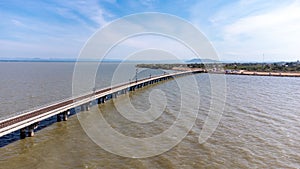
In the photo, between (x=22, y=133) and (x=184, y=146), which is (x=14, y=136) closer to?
(x=22, y=133)

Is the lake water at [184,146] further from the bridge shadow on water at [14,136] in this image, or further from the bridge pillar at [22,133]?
the bridge pillar at [22,133]

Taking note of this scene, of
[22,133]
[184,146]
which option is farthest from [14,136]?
[184,146]

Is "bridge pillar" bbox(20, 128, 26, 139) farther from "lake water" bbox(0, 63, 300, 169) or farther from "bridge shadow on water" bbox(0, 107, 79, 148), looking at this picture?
"lake water" bbox(0, 63, 300, 169)

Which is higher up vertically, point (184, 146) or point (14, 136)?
point (14, 136)

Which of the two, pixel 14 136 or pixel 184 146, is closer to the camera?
pixel 184 146

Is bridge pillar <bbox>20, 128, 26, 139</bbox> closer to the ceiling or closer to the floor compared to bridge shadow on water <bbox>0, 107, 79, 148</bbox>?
closer to the ceiling

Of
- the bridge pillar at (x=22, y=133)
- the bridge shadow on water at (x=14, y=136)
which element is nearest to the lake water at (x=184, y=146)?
the bridge shadow on water at (x=14, y=136)

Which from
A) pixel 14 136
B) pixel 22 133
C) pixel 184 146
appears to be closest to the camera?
pixel 184 146

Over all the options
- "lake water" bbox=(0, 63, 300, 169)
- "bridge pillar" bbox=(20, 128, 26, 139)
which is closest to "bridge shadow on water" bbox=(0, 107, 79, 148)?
"bridge pillar" bbox=(20, 128, 26, 139)

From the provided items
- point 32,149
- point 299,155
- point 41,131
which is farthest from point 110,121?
point 299,155

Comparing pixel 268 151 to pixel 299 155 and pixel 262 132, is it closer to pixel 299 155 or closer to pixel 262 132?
pixel 299 155

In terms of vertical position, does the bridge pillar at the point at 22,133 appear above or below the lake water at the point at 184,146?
above
